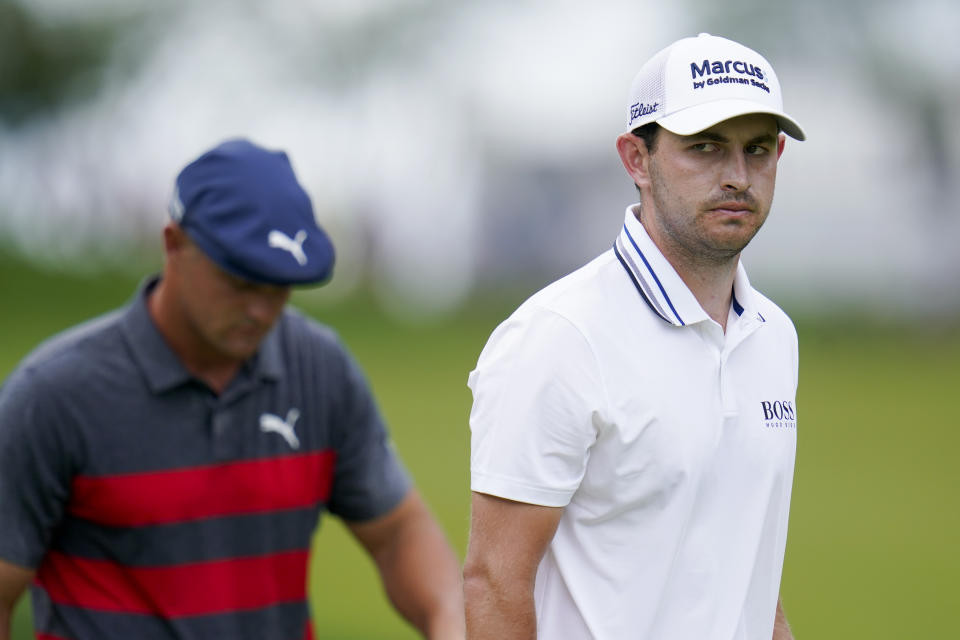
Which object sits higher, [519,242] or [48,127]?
[48,127]

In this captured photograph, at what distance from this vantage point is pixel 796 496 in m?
13.0

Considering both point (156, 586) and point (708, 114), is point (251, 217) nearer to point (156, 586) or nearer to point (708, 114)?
point (156, 586)

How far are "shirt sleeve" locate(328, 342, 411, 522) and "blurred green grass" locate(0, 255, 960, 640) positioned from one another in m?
3.98

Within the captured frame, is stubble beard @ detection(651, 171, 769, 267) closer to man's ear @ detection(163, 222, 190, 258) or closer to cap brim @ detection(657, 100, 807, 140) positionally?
cap brim @ detection(657, 100, 807, 140)

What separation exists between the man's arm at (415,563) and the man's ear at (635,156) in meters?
1.25

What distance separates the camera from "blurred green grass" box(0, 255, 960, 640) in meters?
9.40

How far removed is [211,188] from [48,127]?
27.9 m

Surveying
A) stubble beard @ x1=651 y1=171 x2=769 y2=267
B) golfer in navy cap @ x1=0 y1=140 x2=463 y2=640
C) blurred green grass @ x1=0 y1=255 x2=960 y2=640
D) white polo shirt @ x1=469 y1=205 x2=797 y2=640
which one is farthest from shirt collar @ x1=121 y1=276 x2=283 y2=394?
blurred green grass @ x1=0 y1=255 x2=960 y2=640

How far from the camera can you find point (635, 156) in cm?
305

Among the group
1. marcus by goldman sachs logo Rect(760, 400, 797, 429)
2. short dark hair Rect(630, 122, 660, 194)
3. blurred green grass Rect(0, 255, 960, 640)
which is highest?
short dark hair Rect(630, 122, 660, 194)

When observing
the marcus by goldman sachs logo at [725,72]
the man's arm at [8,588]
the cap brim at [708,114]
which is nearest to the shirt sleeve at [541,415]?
the cap brim at [708,114]

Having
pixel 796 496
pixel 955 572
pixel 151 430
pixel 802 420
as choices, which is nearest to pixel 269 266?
pixel 151 430

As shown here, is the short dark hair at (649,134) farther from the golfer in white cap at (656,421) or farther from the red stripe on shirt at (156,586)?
the red stripe on shirt at (156,586)

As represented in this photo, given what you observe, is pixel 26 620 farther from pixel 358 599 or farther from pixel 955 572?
pixel 955 572
